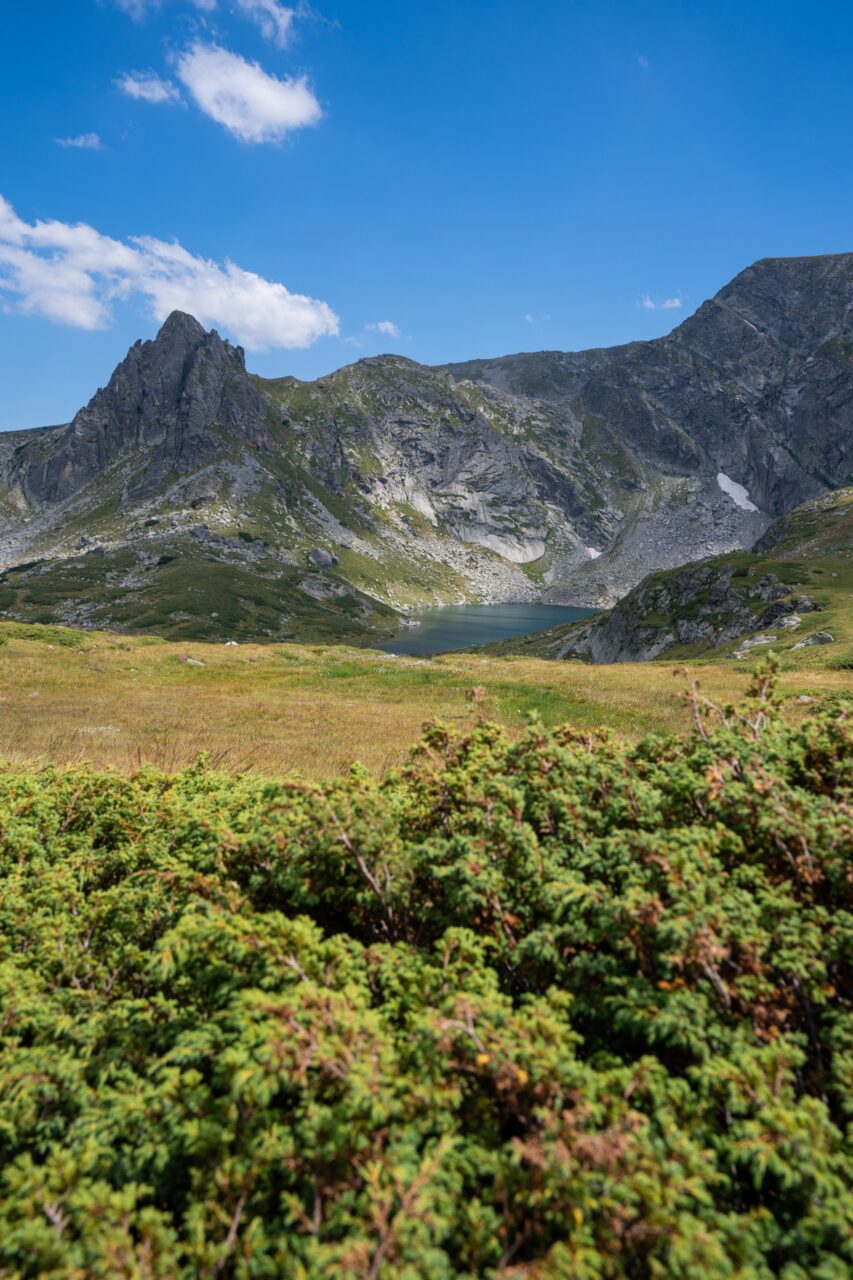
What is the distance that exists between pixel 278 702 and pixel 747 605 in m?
88.3

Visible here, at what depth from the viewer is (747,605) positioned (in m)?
94.8

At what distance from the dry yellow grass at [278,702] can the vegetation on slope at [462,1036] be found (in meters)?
2.97

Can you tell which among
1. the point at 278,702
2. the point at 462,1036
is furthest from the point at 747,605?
the point at 462,1036

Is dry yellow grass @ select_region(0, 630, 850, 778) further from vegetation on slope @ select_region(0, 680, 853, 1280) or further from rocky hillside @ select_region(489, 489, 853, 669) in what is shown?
rocky hillside @ select_region(489, 489, 853, 669)

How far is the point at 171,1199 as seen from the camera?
4.68m

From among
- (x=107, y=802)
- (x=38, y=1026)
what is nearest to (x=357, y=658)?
(x=107, y=802)

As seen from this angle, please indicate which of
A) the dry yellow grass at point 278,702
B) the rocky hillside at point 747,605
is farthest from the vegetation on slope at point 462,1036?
the rocky hillside at point 747,605

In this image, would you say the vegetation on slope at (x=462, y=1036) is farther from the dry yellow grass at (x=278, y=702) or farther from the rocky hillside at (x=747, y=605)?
the rocky hillside at (x=747, y=605)

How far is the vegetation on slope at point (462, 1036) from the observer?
379 cm

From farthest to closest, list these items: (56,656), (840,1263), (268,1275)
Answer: (56,656)
(268,1275)
(840,1263)

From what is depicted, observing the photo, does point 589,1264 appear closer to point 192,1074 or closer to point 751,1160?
point 751,1160

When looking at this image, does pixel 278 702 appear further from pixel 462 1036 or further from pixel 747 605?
pixel 747 605

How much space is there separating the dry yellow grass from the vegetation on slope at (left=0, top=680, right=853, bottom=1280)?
297 cm

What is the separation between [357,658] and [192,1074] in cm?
5129
